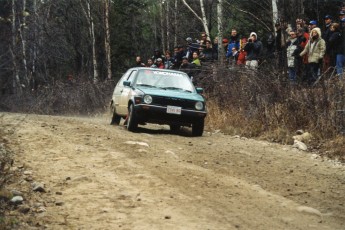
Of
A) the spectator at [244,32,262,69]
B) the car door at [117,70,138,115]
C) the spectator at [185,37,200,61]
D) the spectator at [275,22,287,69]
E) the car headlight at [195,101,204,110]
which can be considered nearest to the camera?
the car headlight at [195,101,204,110]

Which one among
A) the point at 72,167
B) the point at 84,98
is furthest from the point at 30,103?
the point at 72,167

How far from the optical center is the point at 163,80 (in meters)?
12.1

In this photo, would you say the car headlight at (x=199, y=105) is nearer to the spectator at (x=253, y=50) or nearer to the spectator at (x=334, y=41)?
the spectator at (x=253, y=50)

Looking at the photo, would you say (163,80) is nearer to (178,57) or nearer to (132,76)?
(132,76)

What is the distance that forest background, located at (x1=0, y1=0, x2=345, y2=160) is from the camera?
10445 millimetres

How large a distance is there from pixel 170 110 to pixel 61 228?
6.69m

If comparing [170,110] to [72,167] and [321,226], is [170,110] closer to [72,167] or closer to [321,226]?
[72,167]

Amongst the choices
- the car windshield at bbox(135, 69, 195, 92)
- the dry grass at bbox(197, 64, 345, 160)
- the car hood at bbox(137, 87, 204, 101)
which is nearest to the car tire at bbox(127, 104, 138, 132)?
the car hood at bbox(137, 87, 204, 101)

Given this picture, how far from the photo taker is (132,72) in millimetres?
13125

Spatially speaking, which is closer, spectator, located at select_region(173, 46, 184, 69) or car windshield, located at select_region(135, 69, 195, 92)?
car windshield, located at select_region(135, 69, 195, 92)

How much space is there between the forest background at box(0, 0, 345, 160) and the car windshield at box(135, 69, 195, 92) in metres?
1.54

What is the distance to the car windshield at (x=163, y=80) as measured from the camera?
1200 cm

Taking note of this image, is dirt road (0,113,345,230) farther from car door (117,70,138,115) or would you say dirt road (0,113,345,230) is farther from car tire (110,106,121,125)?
car tire (110,106,121,125)

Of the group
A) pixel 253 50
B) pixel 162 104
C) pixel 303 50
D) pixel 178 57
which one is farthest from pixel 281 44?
pixel 178 57
